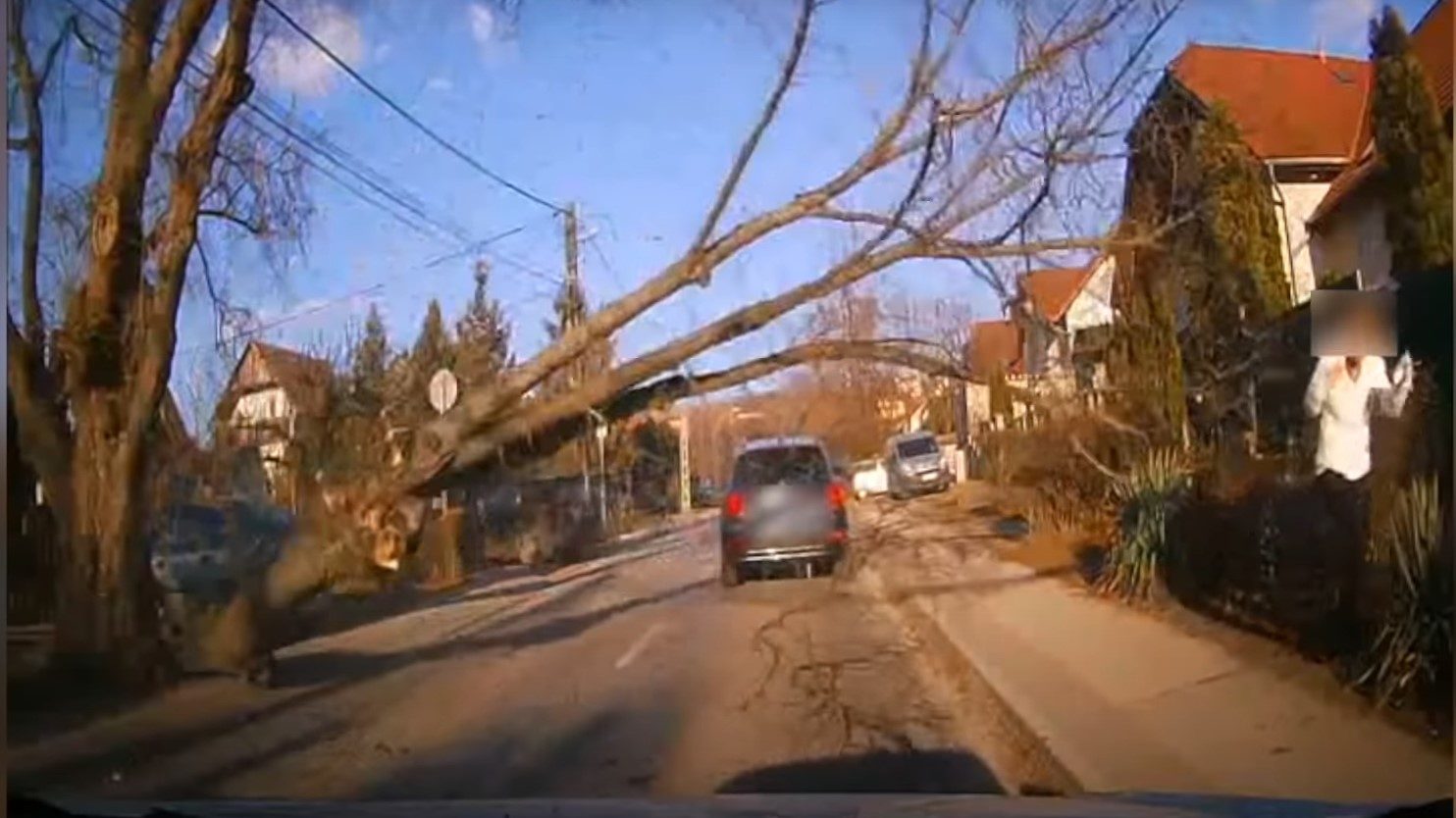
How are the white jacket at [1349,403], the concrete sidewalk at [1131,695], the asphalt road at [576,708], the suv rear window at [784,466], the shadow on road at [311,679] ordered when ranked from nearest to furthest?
1. the concrete sidewalk at [1131,695]
2. the asphalt road at [576,708]
3. the shadow on road at [311,679]
4. the white jacket at [1349,403]
5. the suv rear window at [784,466]

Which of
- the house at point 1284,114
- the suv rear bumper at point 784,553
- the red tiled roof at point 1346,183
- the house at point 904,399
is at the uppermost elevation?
the house at point 1284,114

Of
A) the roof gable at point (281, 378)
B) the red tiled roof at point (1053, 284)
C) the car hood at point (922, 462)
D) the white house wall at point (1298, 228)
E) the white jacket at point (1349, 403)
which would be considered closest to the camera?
the white jacket at point (1349, 403)

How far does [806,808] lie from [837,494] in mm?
3437

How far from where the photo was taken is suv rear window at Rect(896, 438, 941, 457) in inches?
380

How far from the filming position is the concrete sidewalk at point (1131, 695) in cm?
726

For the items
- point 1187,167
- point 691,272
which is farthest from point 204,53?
point 1187,167

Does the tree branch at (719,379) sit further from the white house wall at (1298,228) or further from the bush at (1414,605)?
the bush at (1414,605)

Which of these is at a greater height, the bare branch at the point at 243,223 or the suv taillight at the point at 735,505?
the bare branch at the point at 243,223

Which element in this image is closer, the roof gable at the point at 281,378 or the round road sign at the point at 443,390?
the round road sign at the point at 443,390

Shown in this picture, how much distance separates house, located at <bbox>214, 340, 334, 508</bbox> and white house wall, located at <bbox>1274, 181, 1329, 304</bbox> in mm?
5002

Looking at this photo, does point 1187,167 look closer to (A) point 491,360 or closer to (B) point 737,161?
(B) point 737,161

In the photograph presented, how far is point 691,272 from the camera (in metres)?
9.50

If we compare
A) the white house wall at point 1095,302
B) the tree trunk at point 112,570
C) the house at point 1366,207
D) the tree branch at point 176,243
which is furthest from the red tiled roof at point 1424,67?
the tree trunk at point 112,570

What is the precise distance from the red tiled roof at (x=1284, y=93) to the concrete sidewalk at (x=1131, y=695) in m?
2.54
